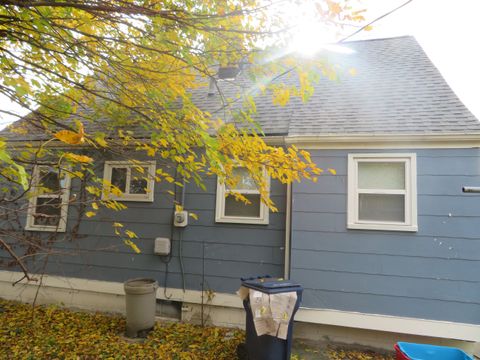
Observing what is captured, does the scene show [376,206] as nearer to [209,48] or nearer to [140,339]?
[209,48]

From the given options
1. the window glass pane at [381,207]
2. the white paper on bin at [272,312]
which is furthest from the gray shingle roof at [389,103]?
the white paper on bin at [272,312]

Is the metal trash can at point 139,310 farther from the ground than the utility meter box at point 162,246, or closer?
closer

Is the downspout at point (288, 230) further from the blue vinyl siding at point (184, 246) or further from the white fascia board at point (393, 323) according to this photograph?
the white fascia board at point (393, 323)

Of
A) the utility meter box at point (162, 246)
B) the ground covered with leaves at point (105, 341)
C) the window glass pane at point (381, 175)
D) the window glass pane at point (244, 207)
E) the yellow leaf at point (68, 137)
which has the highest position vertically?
the window glass pane at point (381, 175)

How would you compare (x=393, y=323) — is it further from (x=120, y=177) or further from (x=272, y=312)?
(x=120, y=177)

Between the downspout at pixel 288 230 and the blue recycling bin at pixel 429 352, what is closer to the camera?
the blue recycling bin at pixel 429 352

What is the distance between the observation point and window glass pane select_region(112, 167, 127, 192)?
577cm

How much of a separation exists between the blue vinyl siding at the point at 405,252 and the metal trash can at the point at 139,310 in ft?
7.69

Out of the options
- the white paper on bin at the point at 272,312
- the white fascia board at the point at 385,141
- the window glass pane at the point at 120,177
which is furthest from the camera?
the window glass pane at the point at 120,177

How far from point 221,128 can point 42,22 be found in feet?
6.10

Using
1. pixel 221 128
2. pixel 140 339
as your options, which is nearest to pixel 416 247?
pixel 221 128

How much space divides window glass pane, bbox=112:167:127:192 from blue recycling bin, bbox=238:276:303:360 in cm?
335

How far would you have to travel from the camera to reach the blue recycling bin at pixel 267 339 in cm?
352

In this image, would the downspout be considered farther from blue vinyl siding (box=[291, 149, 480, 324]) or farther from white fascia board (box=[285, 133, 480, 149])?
white fascia board (box=[285, 133, 480, 149])
